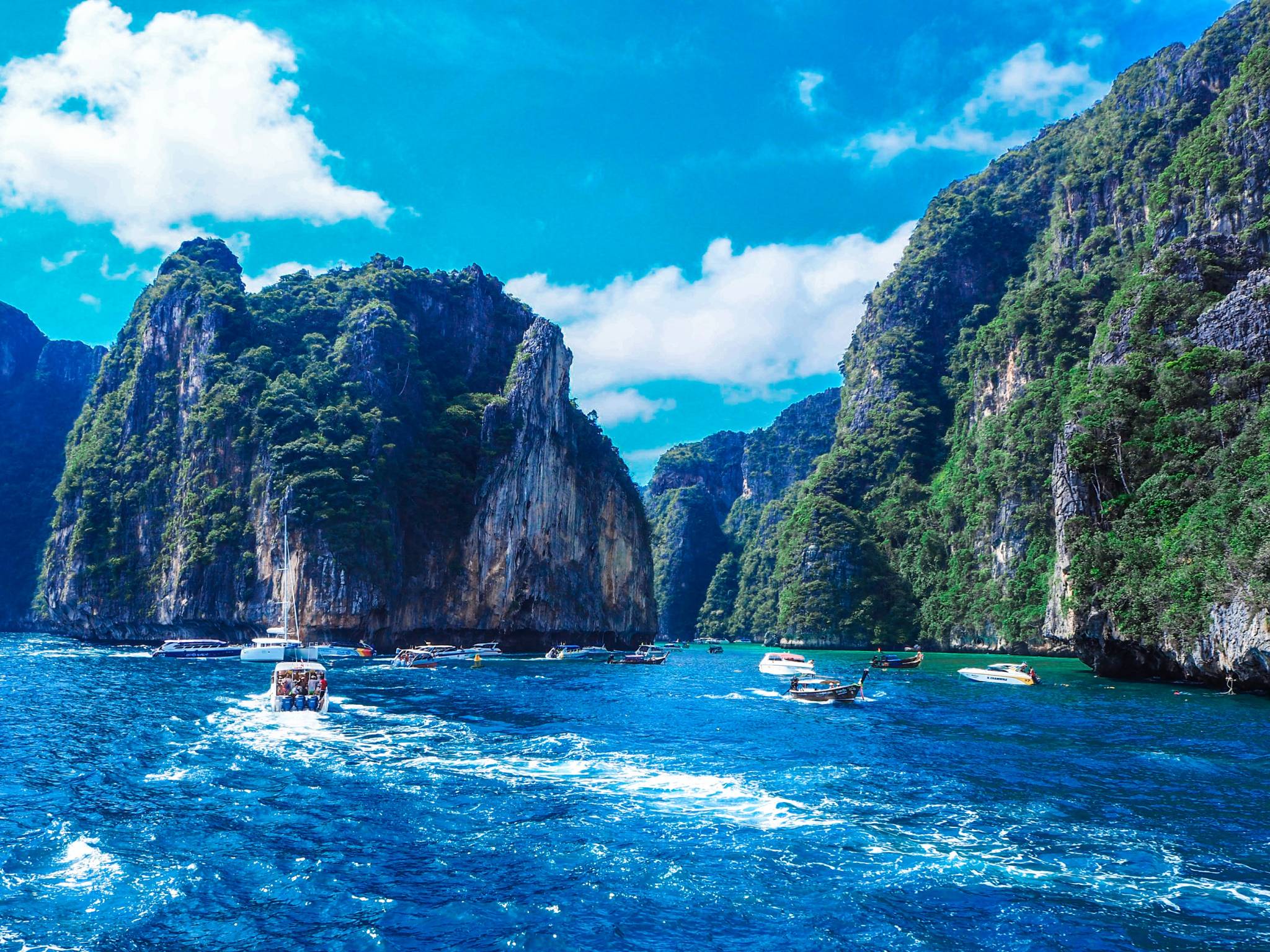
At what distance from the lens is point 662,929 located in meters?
14.1

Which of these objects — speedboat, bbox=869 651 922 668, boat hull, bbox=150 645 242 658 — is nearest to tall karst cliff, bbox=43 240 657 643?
boat hull, bbox=150 645 242 658

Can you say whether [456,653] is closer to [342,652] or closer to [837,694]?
[342,652]

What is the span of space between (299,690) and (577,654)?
55.2 metres

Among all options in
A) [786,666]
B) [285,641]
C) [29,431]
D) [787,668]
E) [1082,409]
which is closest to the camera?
[1082,409]

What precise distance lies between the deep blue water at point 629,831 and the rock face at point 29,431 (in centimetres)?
13996

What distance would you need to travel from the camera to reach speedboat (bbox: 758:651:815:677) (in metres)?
67.8

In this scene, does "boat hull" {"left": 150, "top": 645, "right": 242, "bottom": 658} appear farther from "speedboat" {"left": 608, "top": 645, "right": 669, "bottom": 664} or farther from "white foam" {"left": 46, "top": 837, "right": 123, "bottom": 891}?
"white foam" {"left": 46, "top": 837, "right": 123, "bottom": 891}

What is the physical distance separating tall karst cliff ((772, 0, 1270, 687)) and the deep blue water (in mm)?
15718

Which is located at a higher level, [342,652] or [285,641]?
[285,641]

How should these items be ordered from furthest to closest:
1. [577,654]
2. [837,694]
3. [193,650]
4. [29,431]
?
[29,431] < [577,654] < [193,650] < [837,694]

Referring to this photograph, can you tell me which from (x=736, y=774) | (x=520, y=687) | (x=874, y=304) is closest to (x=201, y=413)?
(x=520, y=687)

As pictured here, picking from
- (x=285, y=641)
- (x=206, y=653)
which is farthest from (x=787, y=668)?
(x=206, y=653)

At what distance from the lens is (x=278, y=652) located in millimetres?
71375

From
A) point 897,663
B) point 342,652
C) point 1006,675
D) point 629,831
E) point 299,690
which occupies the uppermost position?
point 299,690
